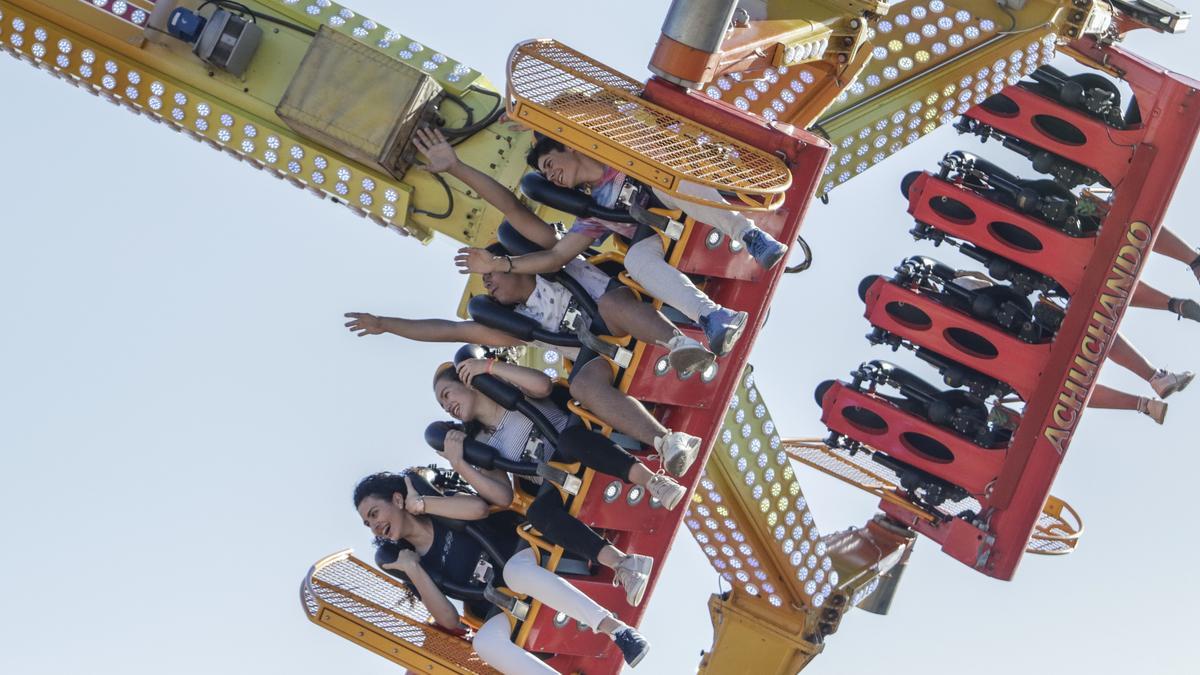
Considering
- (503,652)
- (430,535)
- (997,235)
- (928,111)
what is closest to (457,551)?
(430,535)

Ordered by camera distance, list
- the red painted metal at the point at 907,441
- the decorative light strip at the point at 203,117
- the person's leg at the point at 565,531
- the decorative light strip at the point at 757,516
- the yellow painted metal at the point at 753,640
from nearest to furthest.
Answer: the person's leg at the point at 565,531, the decorative light strip at the point at 203,117, the decorative light strip at the point at 757,516, the red painted metal at the point at 907,441, the yellow painted metal at the point at 753,640

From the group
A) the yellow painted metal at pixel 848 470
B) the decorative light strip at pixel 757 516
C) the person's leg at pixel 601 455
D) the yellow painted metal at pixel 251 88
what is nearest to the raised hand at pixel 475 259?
the person's leg at pixel 601 455

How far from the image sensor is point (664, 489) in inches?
449

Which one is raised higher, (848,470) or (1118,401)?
(1118,401)

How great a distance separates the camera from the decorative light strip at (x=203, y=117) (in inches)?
522

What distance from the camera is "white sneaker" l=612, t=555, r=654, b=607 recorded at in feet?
37.6

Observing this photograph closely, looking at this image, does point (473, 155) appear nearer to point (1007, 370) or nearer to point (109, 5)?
point (109, 5)

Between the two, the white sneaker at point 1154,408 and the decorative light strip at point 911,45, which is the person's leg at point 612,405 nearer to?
the decorative light strip at point 911,45

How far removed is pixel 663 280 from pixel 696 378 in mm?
584

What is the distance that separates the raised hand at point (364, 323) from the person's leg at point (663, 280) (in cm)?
146

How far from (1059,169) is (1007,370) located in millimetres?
1255

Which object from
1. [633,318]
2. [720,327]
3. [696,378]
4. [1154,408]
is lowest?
[696,378]

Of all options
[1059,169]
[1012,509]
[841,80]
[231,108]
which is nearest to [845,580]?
[1012,509]

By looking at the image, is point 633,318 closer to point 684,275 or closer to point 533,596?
point 684,275
